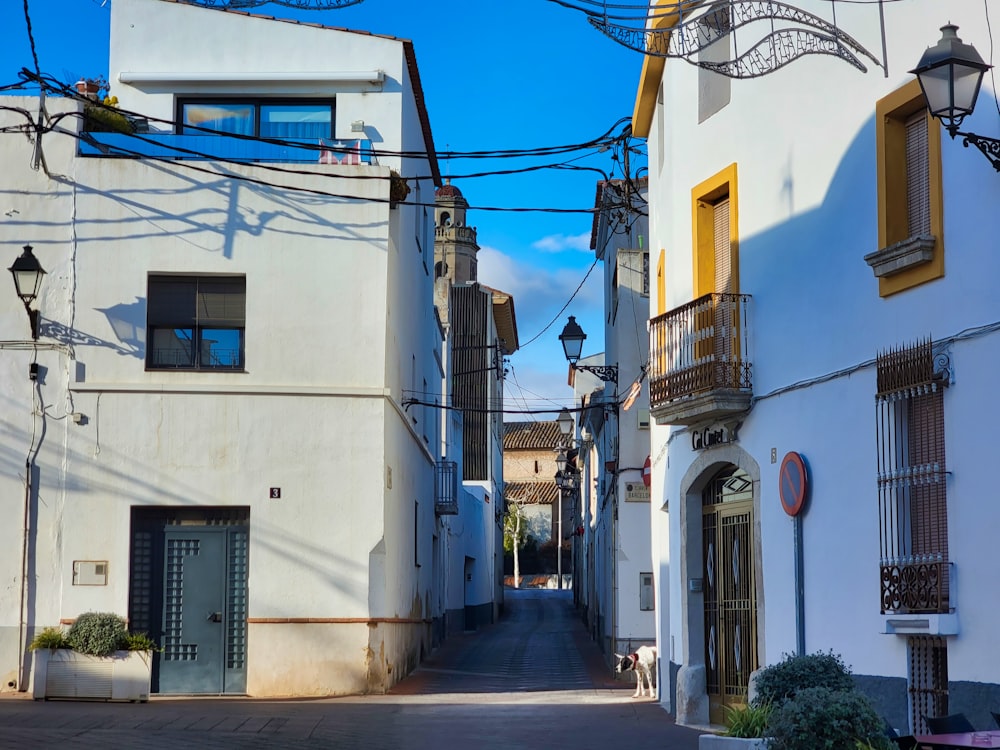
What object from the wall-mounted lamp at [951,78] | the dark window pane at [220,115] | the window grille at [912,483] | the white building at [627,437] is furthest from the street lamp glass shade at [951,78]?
the dark window pane at [220,115]

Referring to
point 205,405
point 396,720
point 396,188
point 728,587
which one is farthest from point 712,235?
point 205,405

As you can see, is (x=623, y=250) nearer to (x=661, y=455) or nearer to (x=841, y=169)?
(x=661, y=455)

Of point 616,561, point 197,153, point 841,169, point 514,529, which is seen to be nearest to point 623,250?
point 616,561

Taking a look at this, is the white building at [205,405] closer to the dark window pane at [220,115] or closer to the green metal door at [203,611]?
the green metal door at [203,611]

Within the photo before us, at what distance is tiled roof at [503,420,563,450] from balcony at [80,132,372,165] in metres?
68.7

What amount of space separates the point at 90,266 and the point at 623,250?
10468mm

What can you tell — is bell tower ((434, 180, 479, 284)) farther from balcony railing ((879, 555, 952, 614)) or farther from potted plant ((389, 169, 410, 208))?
balcony railing ((879, 555, 952, 614))

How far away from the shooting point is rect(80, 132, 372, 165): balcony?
18.8 m

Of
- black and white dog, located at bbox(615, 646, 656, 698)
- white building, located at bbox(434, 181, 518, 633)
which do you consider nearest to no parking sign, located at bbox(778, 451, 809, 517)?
black and white dog, located at bbox(615, 646, 656, 698)

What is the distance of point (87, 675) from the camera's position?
1648 centimetres

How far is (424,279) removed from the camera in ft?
88.0

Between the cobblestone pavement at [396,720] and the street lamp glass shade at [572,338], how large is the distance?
18.4 feet

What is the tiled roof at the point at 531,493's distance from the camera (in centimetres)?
8569

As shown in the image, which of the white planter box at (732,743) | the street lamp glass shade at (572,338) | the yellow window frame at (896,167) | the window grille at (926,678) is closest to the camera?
the white planter box at (732,743)
